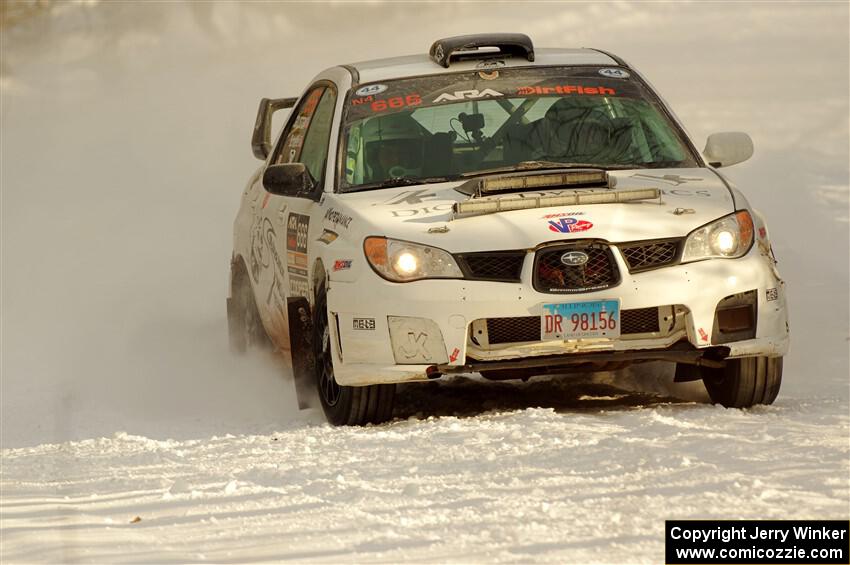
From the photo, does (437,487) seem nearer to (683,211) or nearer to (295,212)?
(683,211)

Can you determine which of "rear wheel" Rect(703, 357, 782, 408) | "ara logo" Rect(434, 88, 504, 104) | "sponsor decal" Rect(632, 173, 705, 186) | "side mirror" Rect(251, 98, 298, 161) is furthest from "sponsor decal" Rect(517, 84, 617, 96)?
"side mirror" Rect(251, 98, 298, 161)

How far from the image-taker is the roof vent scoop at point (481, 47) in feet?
32.0

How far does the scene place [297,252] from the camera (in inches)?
368

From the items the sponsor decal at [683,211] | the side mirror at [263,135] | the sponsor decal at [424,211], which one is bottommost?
the sponsor decal at [683,211]

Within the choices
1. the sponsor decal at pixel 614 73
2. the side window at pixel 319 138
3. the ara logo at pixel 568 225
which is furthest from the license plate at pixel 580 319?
the sponsor decal at pixel 614 73

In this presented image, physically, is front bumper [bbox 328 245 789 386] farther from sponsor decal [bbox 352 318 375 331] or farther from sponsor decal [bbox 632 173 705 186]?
sponsor decal [bbox 632 173 705 186]

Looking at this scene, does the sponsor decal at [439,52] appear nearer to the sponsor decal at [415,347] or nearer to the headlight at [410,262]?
the headlight at [410,262]

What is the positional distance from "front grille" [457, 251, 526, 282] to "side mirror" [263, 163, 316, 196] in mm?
1368

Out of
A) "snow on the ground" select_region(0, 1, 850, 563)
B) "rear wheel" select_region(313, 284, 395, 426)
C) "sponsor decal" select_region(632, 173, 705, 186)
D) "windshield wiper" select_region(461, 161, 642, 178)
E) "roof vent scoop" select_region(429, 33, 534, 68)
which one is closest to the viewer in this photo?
"snow on the ground" select_region(0, 1, 850, 563)

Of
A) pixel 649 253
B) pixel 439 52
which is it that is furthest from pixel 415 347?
pixel 439 52

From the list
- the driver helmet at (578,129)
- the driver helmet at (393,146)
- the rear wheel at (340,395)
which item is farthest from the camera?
the driver helmet at (578,129)

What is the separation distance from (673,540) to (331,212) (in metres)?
3.46

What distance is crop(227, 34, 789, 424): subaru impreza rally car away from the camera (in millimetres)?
8086

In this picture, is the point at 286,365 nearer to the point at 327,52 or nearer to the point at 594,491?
the point at 594,491
